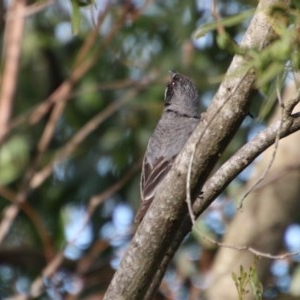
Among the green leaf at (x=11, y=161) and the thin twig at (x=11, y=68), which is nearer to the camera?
the thin twig at (x=11, y=68)

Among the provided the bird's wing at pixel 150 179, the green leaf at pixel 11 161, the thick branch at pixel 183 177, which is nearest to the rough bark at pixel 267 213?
the green leaf at pixel 11 161

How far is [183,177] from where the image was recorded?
11.3ft

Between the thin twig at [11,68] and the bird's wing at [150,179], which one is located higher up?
the thin twig at [11,68]

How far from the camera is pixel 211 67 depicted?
789 centimetres

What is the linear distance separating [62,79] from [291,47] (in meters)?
5.86

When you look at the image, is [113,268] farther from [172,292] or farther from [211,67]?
[211,67]

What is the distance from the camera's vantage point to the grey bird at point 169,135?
493 cm

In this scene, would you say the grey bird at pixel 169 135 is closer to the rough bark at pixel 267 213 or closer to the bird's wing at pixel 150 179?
the bird's wing at pixel 150 179

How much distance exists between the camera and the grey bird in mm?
4926

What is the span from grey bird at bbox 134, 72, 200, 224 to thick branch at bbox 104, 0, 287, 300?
3.65ft

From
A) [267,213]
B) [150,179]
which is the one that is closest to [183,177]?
[150,179]

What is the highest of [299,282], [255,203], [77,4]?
[77,4]

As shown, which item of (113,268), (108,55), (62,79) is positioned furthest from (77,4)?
(62,79)

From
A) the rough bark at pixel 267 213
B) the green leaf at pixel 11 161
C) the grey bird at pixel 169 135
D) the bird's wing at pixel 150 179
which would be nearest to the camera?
the bird's wing at pixel 150 179
